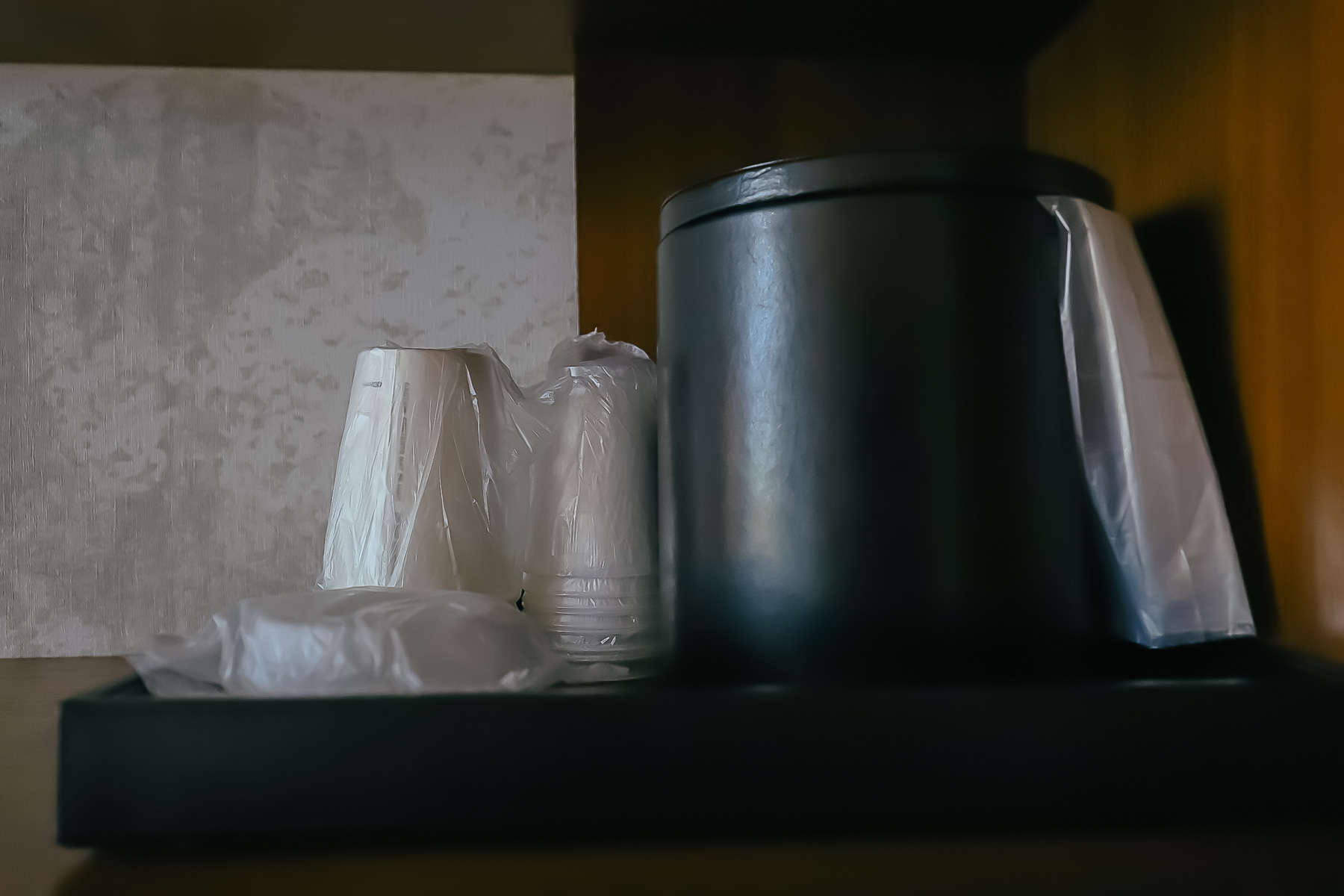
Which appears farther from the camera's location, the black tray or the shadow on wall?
the shadow on wall

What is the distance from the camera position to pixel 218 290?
0.88 meters

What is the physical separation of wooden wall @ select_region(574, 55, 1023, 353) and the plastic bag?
1.51 ft

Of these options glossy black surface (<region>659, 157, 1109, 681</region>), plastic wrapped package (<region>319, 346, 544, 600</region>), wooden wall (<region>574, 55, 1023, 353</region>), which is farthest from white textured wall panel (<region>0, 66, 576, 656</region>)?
glossy black surface (<region>659, 157, 1109, 681</region>)

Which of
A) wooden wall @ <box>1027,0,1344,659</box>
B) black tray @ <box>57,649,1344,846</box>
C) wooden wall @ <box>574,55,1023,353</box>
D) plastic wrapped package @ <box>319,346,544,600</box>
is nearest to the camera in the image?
black tray @ <box>57,649,1344,846</box>

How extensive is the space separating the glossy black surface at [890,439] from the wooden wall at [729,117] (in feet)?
1.31

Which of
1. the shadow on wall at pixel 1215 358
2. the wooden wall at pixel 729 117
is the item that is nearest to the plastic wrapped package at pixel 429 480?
the wooden wall at pixel 729 117

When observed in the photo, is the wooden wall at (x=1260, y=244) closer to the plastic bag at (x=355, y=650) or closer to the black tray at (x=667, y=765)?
the black tray at (x=667, y=765)

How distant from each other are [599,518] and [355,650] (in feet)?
0.58

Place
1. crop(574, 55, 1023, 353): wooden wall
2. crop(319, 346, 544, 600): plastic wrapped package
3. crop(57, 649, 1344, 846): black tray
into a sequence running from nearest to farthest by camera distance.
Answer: crop(57, 649, 1344, 846): black tray, crop(319, 346, 544, 600): plastic wrapped package, crop(574, 55, 1023, 353): wooden wall

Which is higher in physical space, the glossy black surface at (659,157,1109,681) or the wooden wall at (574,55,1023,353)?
the wooden wall at (574,55,1023,353)

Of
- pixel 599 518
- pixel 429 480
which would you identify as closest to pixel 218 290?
pixel 429 480

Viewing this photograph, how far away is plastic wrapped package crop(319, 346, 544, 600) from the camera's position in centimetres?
58

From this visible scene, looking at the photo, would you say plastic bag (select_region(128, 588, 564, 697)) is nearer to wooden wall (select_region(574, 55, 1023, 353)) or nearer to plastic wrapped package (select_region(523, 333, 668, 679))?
plastic wrapped package (select_region(523, 333, 668, 679))

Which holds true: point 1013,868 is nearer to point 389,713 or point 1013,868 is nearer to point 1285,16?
point 389,713
